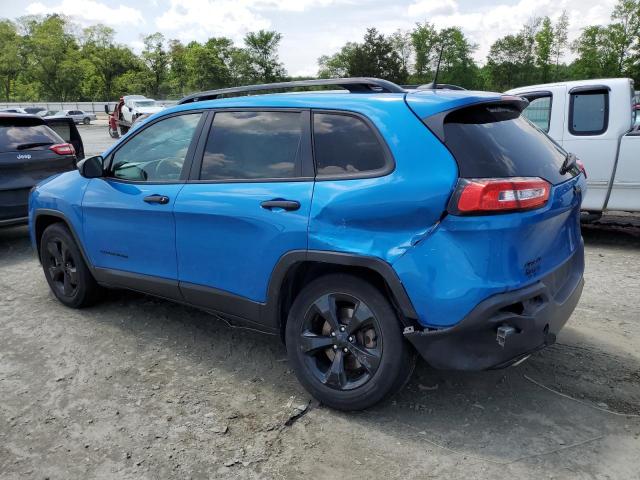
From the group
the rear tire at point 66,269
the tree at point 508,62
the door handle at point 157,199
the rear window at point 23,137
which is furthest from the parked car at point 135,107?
the tree at point 508,62

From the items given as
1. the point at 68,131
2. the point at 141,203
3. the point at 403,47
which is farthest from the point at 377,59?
the point at 141,203

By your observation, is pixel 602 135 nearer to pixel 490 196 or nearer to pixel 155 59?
pixel 490 196

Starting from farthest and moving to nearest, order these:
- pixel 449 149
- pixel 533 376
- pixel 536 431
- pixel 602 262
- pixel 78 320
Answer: pixel 602 262, pixel 78 320, pixel 533 376, pixel 536 431, pixel 449 149

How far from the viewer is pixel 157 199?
3.73 metres

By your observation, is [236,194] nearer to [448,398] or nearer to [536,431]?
[448,398]

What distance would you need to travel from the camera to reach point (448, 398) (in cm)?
322

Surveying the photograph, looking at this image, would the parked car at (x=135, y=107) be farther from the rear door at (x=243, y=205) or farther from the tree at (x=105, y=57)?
the tree at (x=105, y=57)

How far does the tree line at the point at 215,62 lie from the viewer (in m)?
63.1

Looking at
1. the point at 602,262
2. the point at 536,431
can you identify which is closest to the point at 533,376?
the point at 536,431

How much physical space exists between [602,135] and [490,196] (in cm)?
491

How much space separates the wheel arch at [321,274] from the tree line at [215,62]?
62597mm

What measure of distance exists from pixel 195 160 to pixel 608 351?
3.04 metres

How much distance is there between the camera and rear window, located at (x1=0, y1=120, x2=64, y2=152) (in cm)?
686

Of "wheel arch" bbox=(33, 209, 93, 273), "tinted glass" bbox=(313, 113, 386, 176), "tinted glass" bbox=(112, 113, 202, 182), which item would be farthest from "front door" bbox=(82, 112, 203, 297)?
"tinted glass" bbox=(313, 113, 386, 176)
